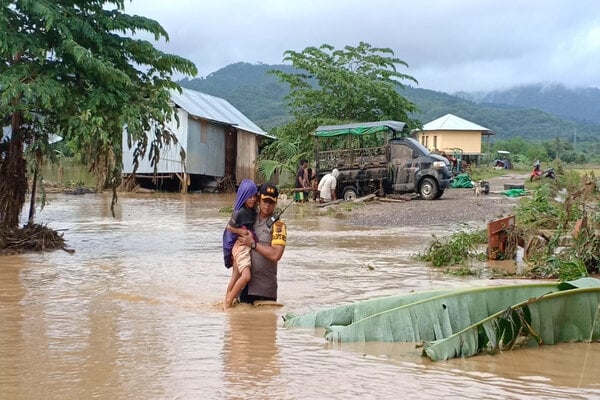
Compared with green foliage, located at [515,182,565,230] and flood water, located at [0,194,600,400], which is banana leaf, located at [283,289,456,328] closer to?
flood water, located at [0,194,600,400]

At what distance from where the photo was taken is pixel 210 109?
35156 mm

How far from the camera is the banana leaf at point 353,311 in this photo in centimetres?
585

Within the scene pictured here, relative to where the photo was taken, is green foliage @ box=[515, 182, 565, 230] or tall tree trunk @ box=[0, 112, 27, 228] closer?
tall tree trunk @ box=[0, 112, 27, 228]

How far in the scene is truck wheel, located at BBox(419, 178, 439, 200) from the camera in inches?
928

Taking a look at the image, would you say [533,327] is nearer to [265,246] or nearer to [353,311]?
[353,311]

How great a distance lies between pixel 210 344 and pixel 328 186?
18.3 meters

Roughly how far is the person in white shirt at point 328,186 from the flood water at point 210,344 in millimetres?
11785

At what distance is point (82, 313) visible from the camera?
23.3 ft

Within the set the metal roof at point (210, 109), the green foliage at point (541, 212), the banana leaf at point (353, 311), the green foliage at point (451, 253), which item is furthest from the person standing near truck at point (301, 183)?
the banana leaf at point (353, 311)

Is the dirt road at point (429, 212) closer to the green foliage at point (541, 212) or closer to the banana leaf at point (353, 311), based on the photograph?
the green foliage at point (541, 212)

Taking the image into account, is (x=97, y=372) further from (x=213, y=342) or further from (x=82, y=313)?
(x=82, y=313)

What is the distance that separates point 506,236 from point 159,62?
20.8 feet

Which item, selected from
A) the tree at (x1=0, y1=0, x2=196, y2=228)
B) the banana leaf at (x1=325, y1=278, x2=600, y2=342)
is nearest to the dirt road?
the tree at (x1=0, y1=0, x2=196, y2=228)

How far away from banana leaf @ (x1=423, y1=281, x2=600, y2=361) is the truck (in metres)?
17.7
